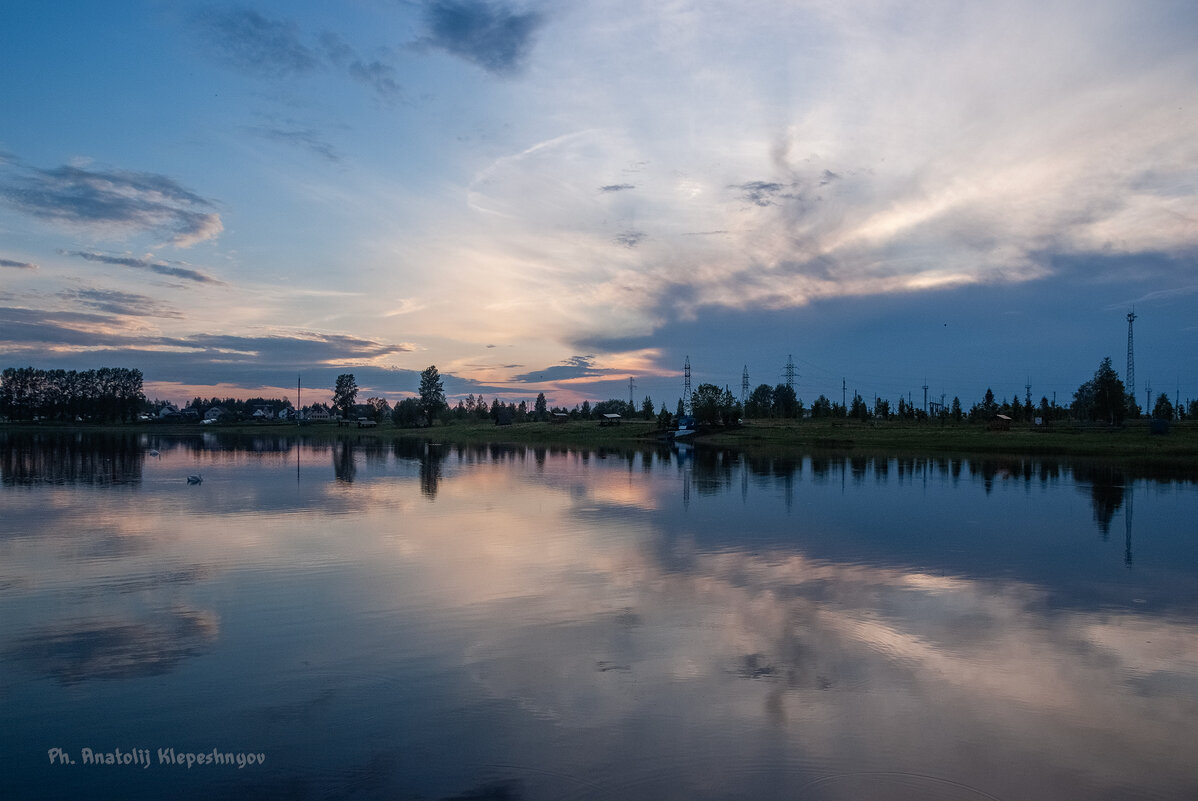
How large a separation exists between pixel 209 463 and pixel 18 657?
4914 centimetres

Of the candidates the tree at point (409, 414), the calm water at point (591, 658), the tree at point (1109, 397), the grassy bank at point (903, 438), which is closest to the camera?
the calm water at point (591, 658)

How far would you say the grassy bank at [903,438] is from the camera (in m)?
66.1

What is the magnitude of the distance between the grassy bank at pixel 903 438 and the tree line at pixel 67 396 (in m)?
98.7

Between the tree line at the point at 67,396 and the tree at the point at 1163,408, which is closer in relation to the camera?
the tree at the point at 1163,408

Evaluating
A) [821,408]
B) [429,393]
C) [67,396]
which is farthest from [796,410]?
[67,396]

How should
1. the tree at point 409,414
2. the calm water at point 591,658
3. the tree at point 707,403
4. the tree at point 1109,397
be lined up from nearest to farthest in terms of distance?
the calm water at point 591,658, the tree at point 1109,397, the tree at point 707,403, the tree at point 409,414

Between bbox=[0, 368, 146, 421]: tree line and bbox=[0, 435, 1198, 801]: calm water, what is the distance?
602 feet

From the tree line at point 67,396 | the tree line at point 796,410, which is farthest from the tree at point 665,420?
the tree line at point 67,396

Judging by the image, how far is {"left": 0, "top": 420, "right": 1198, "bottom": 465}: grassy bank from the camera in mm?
66062

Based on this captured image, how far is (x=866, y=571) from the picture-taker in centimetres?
1869

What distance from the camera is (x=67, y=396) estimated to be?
177375 millimetres

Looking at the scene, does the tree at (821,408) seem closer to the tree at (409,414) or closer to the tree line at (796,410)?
the tree line at (796,410)

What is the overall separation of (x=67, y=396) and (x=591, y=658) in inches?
8431

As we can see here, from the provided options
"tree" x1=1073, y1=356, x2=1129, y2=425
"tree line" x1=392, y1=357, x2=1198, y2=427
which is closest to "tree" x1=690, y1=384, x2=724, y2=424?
"tree line" x1=392, y1=357, x2=1198, y2=427
